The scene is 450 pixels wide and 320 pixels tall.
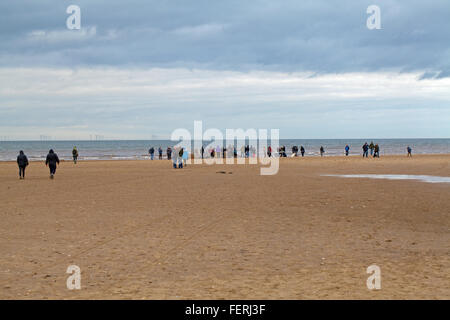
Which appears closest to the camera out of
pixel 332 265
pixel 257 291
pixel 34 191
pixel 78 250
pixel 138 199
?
pixel 257 291

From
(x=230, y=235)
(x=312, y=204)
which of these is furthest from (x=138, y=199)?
Result: (x=230, y=235)

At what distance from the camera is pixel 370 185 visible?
2405 centimetres

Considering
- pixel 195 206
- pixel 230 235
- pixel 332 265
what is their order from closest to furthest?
pixel 332 265, pixel 230 235, pixel 195 206

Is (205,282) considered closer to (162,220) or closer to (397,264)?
(397,264)

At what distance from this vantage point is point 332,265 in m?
9.16

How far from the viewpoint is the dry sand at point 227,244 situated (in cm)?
777

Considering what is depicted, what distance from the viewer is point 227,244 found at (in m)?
11.0

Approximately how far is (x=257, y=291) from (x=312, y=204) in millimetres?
10218

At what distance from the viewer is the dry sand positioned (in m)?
7.77
